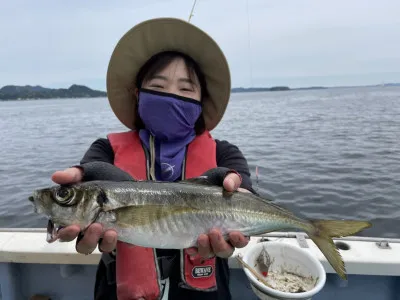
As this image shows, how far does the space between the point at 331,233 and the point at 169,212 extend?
4.51 ft

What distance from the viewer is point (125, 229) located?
241cm

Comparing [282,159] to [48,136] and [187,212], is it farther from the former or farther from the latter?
[48,136]

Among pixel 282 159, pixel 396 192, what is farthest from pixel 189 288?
pixel 282 159

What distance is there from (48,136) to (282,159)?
19.4m

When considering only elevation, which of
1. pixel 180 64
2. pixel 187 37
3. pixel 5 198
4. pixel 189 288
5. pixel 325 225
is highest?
pixel 187 37

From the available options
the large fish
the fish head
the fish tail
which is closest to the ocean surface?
the fish tail

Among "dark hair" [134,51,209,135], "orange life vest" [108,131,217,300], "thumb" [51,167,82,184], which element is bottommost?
"orange life vest" [108,131,217,300]

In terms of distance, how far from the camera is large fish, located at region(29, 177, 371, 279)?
2.31 metres

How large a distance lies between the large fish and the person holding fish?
12 cm

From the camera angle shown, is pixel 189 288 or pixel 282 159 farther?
pixel 282 159

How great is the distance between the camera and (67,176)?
237 cm

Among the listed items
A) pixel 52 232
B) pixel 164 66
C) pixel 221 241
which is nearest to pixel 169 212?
pixel 221 241

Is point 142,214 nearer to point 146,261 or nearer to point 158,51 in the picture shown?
point 146,261

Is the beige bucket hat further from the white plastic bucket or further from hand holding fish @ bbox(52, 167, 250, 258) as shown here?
the white plastic bucket
